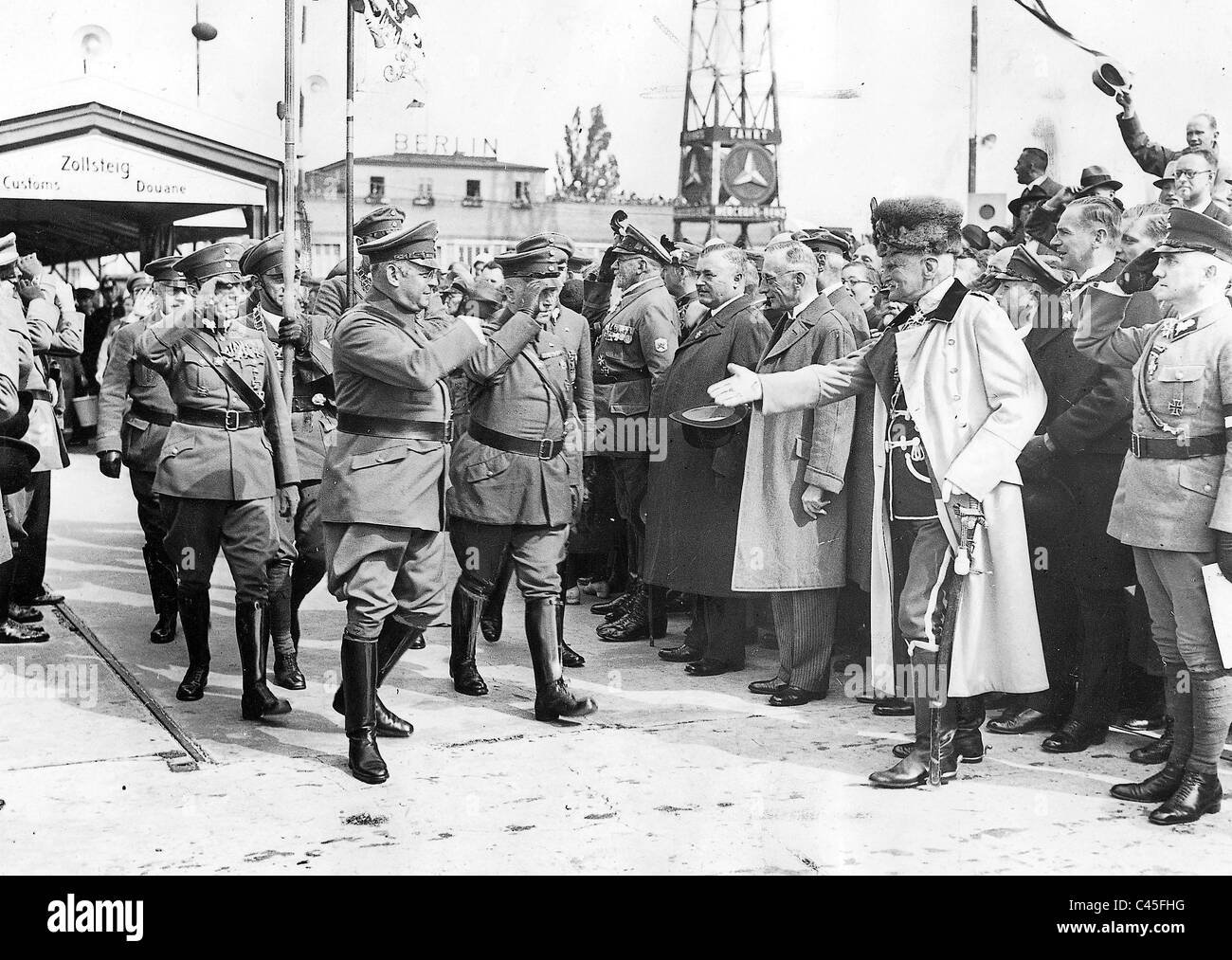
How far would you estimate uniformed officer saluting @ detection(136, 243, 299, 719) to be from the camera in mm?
5805

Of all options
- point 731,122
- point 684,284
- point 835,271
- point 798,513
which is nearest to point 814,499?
point 798,513

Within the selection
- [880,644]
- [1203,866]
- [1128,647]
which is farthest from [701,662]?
[1203,866]

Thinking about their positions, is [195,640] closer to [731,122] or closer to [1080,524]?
[1080,524]

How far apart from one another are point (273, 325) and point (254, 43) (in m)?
3.87

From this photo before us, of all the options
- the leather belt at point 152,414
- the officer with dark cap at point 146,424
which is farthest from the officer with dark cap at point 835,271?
the leather belt at point 152,414

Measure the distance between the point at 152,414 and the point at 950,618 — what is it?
4.75 metres

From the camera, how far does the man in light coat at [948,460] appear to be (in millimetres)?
4734

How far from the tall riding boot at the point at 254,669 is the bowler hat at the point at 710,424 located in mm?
2024

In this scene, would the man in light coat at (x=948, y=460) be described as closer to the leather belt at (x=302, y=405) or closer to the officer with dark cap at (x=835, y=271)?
the officer with dark cap at (x=835, y=271)

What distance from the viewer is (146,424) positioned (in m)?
7.68

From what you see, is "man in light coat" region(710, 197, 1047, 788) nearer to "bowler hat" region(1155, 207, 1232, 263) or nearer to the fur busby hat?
the fur busby hat

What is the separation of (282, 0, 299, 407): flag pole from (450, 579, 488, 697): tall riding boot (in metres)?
Result: 1.27

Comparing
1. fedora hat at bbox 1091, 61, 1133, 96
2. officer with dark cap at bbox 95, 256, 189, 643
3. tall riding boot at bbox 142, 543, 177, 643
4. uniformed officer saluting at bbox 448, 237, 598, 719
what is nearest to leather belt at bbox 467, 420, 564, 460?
uniformed officer saluting at bbox 448, 237, 598, 719
